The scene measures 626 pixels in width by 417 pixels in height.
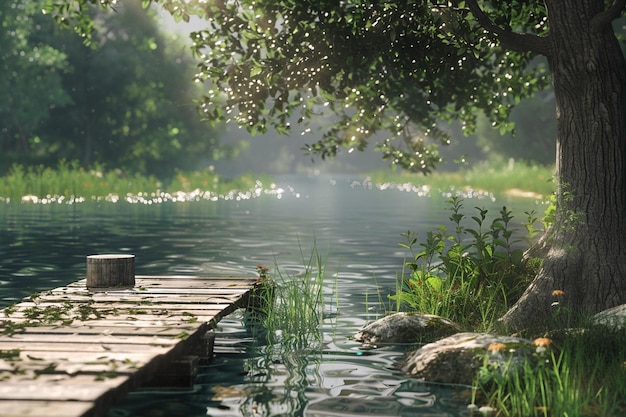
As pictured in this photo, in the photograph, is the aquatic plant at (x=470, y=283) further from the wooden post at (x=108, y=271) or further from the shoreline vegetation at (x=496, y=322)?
the wooden post at (x=108, y=271)

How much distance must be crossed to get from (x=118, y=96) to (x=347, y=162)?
133279 mm

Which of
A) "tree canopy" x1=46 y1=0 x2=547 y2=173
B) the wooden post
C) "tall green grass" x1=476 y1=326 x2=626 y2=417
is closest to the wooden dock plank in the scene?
"tall green grass" x1=476 y1=326 x2=626 y2=417

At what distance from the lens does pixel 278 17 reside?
47.3 feet

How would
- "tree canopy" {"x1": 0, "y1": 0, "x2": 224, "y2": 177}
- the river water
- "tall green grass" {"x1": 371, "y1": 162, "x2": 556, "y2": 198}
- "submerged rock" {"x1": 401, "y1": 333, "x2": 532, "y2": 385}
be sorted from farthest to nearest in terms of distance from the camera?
"tree canopy" {"x1": 0, "y1": 0, "x2": 224, "y2": 177}
"tall green grass" {"x1": 371, "y1": 162, "x2": 556, "y2": 198}
"submerged rock" {"x1": 401, "y1": 333, "x2": 532, "y2": 385}
the river water

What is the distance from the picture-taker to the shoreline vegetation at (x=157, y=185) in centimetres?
4319

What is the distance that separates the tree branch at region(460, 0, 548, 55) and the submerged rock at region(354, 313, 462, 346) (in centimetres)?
331

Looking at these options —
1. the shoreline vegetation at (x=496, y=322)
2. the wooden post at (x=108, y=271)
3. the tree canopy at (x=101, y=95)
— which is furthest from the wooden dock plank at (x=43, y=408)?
the tree canopy at (x=101, y=95)

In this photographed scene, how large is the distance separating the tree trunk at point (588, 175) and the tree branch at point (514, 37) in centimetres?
29

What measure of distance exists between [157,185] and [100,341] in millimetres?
47546

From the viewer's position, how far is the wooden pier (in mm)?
6551

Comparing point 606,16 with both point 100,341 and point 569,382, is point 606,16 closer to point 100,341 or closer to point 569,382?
point 569,382

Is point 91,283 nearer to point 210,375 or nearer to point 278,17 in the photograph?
point 210,375

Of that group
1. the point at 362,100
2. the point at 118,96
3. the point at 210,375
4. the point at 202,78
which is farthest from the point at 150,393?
the point at 118,96

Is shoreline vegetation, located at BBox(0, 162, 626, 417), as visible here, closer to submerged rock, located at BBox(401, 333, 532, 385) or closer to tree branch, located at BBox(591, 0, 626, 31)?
submerged rock, located at BBox(401, 333, 532, 385)
